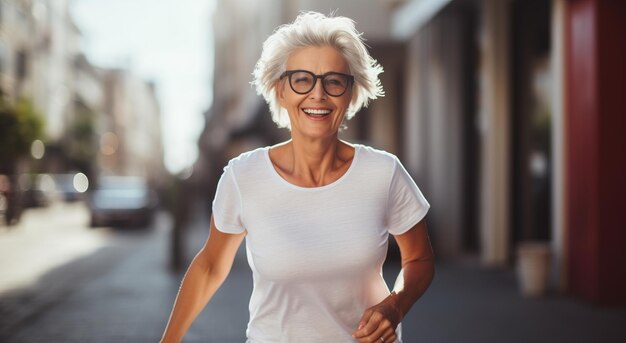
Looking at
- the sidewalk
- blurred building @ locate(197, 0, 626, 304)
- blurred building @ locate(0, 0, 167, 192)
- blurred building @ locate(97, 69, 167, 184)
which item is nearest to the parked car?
blurred building @ locate(197, 0, 626, 304)

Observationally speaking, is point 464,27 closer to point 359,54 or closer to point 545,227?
point 545,227

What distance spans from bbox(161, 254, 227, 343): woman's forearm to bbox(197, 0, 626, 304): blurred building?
22.2 ft

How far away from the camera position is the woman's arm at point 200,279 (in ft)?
7.02

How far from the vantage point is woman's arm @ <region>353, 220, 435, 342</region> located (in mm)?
1905

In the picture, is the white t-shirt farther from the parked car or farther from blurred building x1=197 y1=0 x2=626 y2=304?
the parked car

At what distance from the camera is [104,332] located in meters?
6.71

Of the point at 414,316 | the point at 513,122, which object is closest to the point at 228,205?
the point at 414,316

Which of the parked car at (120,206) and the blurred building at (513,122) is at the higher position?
the blurred building at (513,122)

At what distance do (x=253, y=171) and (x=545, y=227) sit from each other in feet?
33.6

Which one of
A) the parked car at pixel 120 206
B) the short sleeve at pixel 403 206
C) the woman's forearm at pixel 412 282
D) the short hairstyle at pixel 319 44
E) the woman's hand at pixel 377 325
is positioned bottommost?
the parked car at pixel 120 206

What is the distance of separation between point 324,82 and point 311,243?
48 cm

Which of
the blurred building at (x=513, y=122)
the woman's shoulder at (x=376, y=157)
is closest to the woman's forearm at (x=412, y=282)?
the woman's shoulder at (x=376, y=157)

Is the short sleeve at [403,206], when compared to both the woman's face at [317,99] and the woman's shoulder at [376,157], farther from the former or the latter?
the woman's face at [317,99]

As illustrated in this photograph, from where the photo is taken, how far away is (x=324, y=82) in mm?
2104
